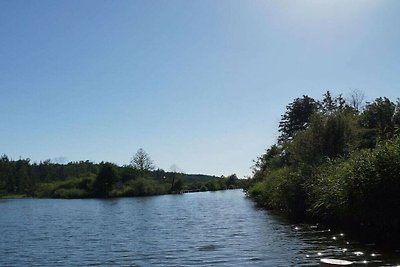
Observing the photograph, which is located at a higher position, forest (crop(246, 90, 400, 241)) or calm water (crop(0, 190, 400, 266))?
Result: forest (crop(246, 90, 400, 241))

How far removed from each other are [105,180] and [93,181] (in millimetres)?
5953

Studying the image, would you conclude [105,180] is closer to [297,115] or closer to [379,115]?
[297,115]

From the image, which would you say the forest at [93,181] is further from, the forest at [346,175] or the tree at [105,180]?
the forest at [346,175]

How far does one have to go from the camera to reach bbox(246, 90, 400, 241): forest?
19.7 meters

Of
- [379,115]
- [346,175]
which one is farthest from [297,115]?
[346,175]

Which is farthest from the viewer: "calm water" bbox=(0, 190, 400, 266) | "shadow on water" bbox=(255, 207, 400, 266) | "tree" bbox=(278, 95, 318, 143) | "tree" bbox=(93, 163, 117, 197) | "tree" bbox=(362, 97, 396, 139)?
"tree" bbox=(93, 163, 117, 197)

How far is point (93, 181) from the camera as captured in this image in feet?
429

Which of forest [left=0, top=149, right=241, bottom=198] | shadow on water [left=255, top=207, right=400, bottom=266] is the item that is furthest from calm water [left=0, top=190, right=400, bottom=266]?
forest [left=0, top=149, right=241, bottom=198]

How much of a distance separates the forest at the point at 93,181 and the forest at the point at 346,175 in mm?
66169

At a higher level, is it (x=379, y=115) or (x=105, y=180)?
(x=379, y=115)

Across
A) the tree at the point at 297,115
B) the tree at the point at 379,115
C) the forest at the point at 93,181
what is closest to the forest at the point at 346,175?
the tree at the point at 379,115

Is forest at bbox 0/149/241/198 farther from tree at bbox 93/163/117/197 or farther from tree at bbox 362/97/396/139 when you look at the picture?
tree at bbox 362/97/396/139

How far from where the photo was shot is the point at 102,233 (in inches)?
1236

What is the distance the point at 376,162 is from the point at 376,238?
144 inches
